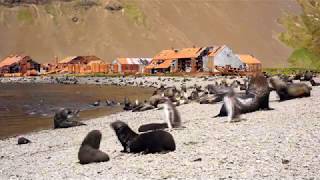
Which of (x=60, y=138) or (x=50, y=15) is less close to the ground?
(x=50, y=15)

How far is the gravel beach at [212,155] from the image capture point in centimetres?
1056

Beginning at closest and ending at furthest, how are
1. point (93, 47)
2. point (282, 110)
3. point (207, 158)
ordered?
point (207, 158)
point (282, 110)
point (93, 47)

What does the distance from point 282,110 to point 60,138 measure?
26.4ft

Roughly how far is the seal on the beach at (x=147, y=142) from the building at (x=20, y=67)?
4693 inches

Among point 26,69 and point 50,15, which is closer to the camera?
point 26,69

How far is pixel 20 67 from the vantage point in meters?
134

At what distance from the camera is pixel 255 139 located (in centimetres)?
1330

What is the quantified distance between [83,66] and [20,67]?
56.9 ft

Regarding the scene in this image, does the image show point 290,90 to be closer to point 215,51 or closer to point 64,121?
point 64,121

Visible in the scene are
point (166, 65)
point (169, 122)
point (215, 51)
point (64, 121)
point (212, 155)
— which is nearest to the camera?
point (212, 155)

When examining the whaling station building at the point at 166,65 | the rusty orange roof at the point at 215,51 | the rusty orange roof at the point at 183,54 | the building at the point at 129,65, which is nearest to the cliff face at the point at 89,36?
the whaling station building at the point at 166,65

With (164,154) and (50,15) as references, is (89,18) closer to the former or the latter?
(50,15)

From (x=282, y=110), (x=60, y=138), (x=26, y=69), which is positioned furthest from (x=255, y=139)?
(x=26, y=69)

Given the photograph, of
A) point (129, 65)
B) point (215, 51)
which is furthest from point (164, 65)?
point (129, 65)
